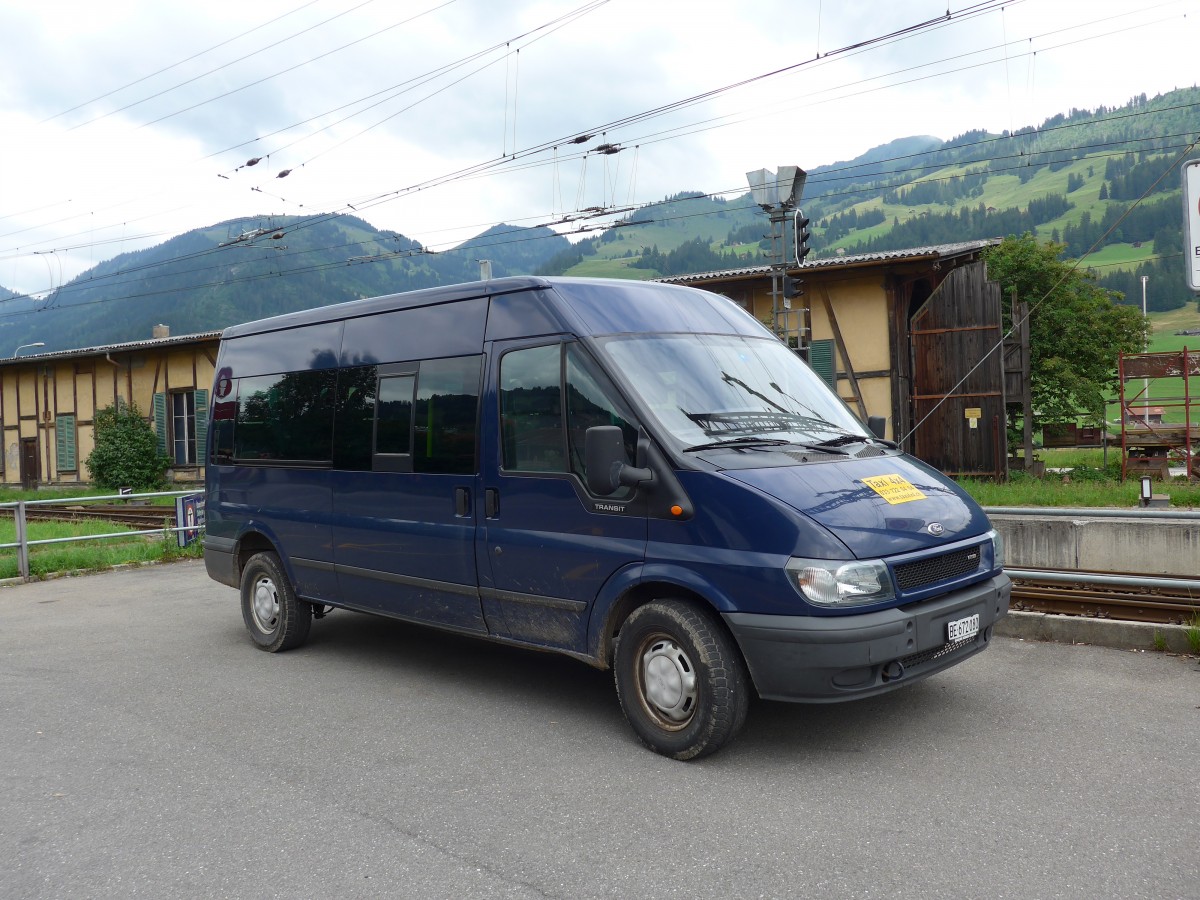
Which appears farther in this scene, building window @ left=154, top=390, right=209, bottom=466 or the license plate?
building window @ left=154, top=390, right=209, bottom=466

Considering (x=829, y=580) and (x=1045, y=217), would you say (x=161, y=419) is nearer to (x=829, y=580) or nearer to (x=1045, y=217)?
(x=829, y=580)

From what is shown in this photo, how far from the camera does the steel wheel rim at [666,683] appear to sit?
4664 mm

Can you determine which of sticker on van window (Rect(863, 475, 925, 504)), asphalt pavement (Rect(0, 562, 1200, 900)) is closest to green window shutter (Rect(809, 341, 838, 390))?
asphalt pavement (Rect(0, 562, 1200, 900))

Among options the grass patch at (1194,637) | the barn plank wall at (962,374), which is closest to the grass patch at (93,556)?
the grass patch at (1194,637)

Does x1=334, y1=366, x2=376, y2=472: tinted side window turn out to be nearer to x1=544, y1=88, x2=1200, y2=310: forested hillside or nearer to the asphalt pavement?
the asphalt pavement

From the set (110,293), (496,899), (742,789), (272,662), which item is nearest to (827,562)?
(742,789)

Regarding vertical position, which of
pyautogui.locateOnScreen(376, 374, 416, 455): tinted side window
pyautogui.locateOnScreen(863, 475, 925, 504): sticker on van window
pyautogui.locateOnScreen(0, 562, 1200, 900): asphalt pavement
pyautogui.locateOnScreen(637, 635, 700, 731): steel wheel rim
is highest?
pyautogui.locateOnScreen(376, 374, 416, 455): tinted side window

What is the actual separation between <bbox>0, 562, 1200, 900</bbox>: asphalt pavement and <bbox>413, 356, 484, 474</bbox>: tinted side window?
146cm

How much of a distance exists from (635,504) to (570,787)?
4.47 feet

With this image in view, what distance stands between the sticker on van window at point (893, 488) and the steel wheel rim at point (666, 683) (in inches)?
47.9

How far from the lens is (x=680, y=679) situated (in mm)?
4684

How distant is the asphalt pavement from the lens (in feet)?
11.6

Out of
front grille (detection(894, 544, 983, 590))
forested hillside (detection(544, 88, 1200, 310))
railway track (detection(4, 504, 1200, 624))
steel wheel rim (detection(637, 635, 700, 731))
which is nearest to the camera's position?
front grille (detection(894, 544, 983, 590))

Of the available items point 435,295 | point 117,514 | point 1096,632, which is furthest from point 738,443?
point 117,514
